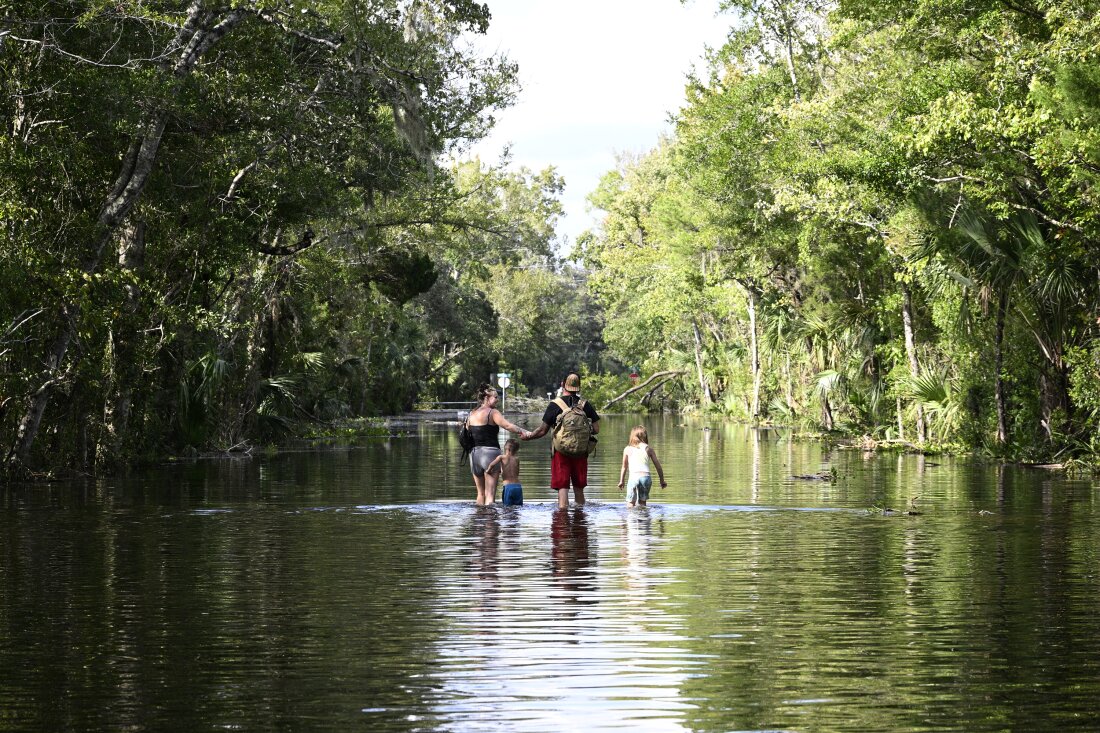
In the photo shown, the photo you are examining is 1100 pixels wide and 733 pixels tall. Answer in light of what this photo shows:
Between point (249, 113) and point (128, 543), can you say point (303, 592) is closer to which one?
point (128, 543)

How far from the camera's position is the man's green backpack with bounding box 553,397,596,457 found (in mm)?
17109

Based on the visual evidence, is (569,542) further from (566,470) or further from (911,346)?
(911,346)

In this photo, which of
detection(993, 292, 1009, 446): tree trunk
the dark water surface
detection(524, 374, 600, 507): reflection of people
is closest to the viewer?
the dark water surface

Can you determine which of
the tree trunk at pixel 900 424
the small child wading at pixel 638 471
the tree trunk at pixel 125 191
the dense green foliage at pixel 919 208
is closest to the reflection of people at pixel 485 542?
the small child wading at pixel 638 471

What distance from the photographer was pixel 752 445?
38750mm

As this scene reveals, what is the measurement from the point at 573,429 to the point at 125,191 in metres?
9.51

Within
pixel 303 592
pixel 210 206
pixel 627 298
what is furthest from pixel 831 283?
pixel 627 298

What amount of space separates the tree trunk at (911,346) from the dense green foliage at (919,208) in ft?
0.18

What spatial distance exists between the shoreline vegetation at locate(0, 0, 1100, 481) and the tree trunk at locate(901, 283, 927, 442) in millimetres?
92

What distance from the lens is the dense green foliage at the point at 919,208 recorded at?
22.3m

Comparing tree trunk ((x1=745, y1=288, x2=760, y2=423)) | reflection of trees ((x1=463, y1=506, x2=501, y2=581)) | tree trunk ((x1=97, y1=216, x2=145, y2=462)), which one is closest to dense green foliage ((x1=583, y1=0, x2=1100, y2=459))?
tree trunk ((x1=745, y1=288, x2=760, y2=423))

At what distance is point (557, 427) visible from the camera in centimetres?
1720

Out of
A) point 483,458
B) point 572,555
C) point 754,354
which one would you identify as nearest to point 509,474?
point 483,458

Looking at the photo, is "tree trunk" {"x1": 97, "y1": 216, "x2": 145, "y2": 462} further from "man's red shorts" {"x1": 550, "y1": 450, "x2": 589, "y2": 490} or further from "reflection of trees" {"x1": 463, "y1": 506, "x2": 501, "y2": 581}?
"man's red shorts" {"x1": 550, "y1": 450, "x2": 589, "y2": 490}
